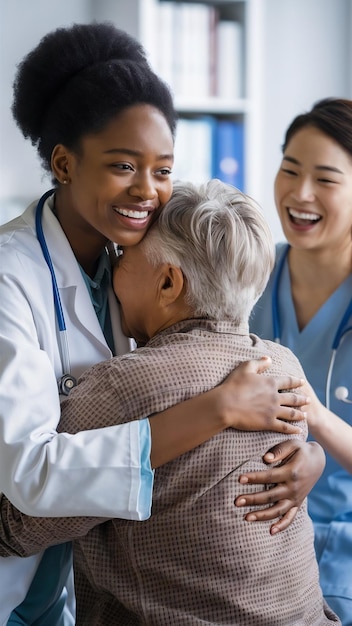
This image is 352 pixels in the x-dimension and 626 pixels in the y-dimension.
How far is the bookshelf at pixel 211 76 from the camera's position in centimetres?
332

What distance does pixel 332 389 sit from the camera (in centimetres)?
196

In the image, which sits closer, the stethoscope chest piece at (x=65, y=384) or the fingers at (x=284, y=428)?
the fingers at (x=284, y=428)

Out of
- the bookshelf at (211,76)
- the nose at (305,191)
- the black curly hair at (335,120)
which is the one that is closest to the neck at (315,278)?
the nose at (305,191)

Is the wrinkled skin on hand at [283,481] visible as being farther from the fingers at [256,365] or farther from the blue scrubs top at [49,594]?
the blue scrubs top at [49,594]

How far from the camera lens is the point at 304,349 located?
2.05 metres

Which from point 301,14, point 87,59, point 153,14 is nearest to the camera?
point 87,59

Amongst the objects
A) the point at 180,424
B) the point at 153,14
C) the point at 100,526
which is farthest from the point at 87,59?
the point at 153,14

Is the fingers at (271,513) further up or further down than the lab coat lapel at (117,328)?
further down

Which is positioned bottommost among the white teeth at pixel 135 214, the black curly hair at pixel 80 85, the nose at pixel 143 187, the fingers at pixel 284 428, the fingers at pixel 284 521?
the fingers at pixel 284 521

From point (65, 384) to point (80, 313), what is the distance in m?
0.14

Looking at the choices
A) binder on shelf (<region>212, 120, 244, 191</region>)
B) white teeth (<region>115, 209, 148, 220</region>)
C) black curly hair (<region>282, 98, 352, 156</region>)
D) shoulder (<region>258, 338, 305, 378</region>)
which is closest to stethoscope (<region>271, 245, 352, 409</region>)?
black curly hair (<region>282, 98, 352, 156</region>)

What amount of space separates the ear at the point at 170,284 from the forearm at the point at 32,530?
36 centimetres

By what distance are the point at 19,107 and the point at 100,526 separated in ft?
2.49

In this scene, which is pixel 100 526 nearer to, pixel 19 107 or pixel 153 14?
pixel 19 107
